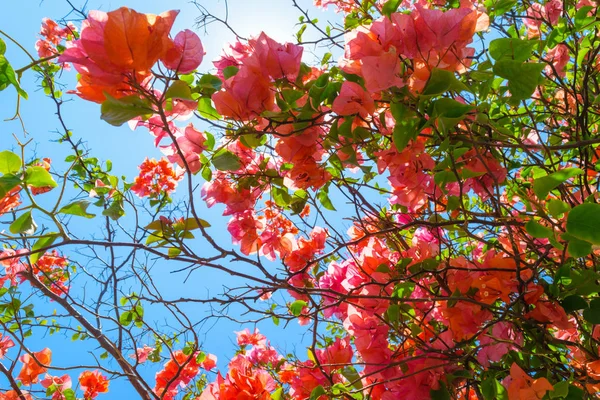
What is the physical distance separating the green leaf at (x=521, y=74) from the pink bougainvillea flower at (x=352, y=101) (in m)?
0.20

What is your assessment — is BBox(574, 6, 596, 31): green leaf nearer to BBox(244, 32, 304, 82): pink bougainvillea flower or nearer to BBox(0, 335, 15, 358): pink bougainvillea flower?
BBox(244, 32, 304, 82): pink bougainvillea flower

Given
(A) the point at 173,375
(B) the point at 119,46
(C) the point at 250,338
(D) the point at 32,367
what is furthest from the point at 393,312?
(C) the point at 250,338

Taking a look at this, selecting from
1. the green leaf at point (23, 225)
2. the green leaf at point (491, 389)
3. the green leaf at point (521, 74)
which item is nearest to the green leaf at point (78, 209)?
the green leaf at point (23, 225)

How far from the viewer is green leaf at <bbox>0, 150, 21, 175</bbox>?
0.67m

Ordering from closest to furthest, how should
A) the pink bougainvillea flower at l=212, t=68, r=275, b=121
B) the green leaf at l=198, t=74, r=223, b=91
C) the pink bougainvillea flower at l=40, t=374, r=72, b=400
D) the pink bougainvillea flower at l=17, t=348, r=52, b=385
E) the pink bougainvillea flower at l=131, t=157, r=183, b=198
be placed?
the pink bougainvillea flower at l=212, t=68, r=275, b=121 < the green leaf at l=198, t=74, r=223, b=91 < the pink bougainvillea flower at l=17, t=348, r=52, b=385 < the pink bougainvillea flower at l=40, t=374, r=72, b=400 < the pink bougainvillea flower at l=131, t=157, r=183, b=198

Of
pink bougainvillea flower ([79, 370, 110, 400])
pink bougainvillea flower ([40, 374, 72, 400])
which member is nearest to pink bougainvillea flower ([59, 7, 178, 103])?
pink bougainvillea flower ([40, 374, 72, 400])

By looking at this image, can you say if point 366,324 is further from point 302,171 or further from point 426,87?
point 426,87

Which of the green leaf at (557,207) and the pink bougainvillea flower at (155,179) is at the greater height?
the pink bougainvillea flower at (155,179)

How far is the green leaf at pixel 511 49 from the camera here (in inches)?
25.4

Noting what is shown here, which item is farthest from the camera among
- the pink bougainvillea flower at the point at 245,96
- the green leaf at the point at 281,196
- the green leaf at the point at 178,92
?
the green leaf at the point at 281,196

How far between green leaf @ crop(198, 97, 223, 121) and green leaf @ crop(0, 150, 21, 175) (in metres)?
0.35

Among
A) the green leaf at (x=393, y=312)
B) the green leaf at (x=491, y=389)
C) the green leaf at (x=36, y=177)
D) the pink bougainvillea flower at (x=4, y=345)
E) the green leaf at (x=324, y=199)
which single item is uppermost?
the pink bougainvillea flower at (x=4, y=345)

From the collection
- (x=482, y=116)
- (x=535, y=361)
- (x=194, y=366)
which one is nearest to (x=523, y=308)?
(x=535, y=361)

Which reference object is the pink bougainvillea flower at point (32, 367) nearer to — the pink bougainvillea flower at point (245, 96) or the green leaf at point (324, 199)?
the green leaf at point (324, 199)
